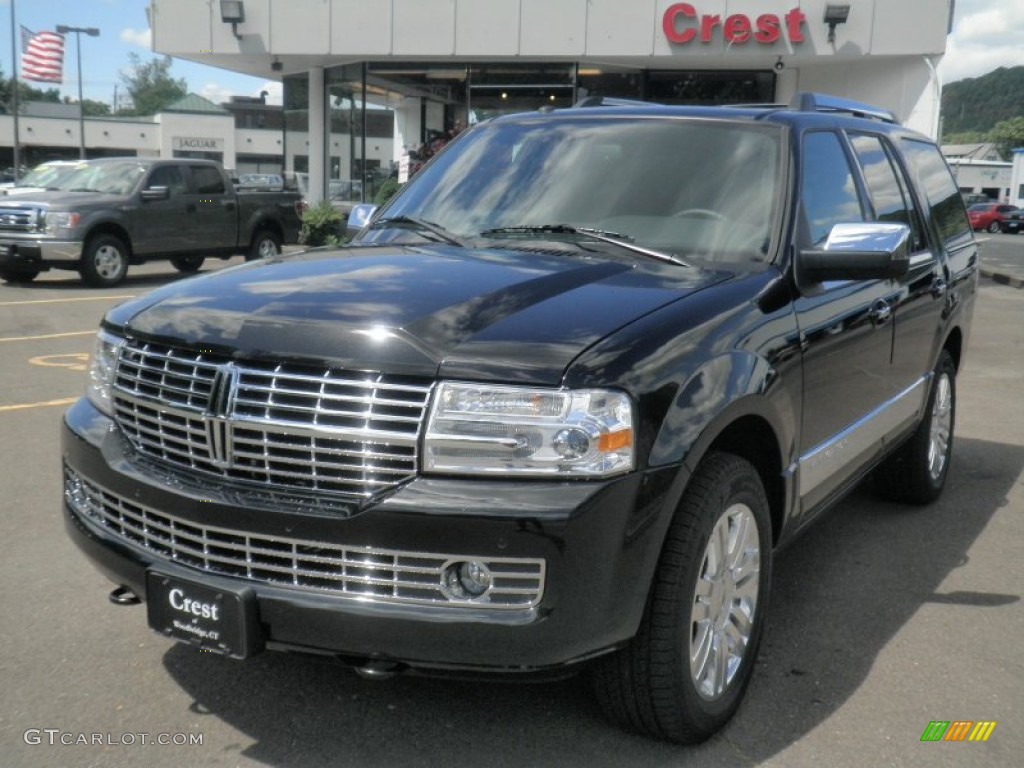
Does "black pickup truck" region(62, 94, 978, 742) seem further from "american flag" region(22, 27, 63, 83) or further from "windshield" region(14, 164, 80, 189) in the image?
"american flag" region(22, 27, 63, 83)

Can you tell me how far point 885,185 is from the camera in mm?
4883

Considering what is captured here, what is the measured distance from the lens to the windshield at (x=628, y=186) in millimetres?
3854

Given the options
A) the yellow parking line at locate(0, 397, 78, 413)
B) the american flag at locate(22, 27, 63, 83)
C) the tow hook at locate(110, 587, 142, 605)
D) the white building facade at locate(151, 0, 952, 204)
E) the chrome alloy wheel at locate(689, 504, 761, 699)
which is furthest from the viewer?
the american flag at locate(22, 27, 63, 83)

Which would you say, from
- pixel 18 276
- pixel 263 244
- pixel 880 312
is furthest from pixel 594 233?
pixel 263 244

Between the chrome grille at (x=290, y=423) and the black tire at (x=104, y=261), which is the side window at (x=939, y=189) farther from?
the black tire at (x=104, y=261)

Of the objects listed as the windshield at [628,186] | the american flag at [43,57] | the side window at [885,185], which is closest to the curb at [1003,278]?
the side window at [885,185]

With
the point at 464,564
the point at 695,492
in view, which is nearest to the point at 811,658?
the point at 695,492

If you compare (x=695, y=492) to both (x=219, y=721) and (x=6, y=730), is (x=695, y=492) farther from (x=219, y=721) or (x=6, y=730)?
(x=6, y=730)

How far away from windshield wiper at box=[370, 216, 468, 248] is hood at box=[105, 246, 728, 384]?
28cm

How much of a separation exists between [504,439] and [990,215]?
59.3m

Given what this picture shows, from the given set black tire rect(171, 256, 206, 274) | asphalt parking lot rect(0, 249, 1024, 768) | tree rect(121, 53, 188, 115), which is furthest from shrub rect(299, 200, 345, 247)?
tree rect(121, 53, 188, 115)

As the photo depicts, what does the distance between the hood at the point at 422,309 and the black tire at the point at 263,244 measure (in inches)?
589

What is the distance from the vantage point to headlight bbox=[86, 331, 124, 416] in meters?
3.28

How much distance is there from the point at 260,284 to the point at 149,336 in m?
0.36
